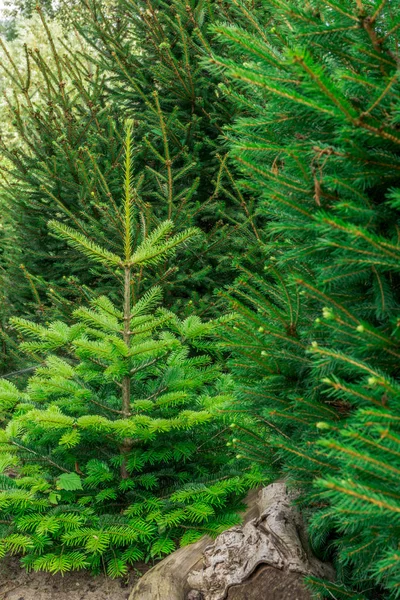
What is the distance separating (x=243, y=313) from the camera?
2391mm

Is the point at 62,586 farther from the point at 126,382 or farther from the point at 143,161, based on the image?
the point at 143,161

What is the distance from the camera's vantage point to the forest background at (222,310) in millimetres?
1607

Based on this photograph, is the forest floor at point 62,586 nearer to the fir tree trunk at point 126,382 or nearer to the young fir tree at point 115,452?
the young fir tree at point 115,452

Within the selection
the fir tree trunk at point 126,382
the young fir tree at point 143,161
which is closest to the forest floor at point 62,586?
the fir tree trunk at point 126,382

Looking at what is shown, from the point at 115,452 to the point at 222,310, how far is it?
1979 mm

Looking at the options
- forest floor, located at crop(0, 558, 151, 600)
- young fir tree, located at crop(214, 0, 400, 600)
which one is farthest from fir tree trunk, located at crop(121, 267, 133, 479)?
young fir tree, located at crop(214, 0, 400, 600)

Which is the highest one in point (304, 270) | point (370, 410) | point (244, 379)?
point (304, 270)

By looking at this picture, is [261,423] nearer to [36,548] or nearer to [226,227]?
[36,548]

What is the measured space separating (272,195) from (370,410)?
2.56ft

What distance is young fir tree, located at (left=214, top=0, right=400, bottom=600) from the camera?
1438mm

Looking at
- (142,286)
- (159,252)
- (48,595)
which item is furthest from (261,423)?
(142,286)

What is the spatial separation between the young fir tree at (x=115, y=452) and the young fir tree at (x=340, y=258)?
764 millimetres

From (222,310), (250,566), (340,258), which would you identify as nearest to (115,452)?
(250,566)

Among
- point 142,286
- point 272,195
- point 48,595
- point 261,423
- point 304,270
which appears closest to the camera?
point 272,195
